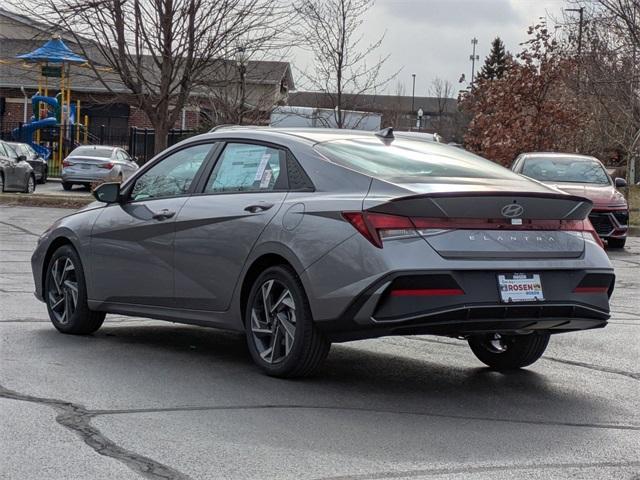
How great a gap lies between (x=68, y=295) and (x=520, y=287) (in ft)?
12.7

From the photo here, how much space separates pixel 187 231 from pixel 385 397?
1.92m

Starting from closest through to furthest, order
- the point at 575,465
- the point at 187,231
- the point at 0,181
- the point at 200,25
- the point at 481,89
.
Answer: the point at 575,465
the point at 187,231
the point at 200,25
the point at 0,181
the point at 481,89

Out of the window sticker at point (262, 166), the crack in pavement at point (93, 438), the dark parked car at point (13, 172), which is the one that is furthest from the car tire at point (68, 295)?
the dark parked car at point (13, 172)

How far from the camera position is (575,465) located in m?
5.18

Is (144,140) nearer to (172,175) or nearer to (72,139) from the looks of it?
(72,139)

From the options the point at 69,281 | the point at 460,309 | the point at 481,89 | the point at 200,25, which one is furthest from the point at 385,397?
the point at 481,89

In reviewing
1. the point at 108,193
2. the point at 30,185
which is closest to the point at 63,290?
the point at 108,193

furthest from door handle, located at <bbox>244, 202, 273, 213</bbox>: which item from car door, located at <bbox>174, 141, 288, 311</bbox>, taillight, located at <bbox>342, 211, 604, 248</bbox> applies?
taillight, located at <bbox>342, 211, 604, 248</bbox>

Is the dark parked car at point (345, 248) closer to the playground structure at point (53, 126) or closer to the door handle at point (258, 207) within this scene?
the door handle at point (258, 207)

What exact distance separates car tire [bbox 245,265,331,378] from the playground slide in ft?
126

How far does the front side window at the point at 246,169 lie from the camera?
7375mm

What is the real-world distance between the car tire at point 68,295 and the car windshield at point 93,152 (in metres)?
26.7

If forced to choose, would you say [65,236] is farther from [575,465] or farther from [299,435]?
[575,465]

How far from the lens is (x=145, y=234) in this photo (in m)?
8.12
